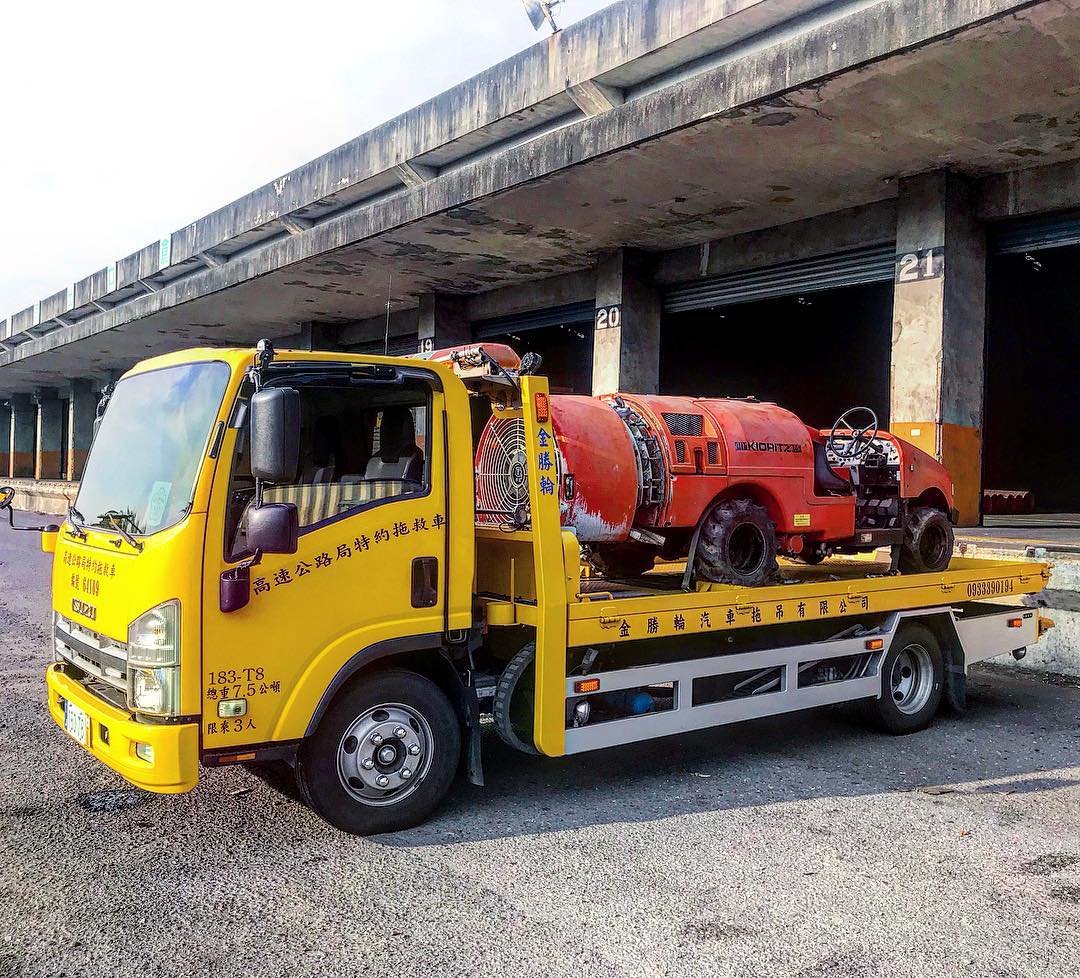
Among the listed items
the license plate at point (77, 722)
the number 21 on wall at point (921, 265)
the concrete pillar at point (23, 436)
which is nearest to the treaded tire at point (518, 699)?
the license plate at point (77, 722)

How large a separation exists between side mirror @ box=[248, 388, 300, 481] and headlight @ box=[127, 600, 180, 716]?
0.69m

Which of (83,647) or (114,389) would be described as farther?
(114,389)

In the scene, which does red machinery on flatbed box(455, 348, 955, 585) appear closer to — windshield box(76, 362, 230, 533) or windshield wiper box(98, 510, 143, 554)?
Answer: windshield box(76, 362, 230, 533)

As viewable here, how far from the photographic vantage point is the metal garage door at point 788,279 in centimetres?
1501

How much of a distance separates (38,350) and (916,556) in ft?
113

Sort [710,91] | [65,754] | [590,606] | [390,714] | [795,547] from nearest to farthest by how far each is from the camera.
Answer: [390,714] → [590,606] → [65,754] → [795,547] → [710,91]

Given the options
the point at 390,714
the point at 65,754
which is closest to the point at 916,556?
the point at 390,714

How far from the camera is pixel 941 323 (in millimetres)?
12859

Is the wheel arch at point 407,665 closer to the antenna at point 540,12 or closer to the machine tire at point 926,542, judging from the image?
the machine tire at point 926,542

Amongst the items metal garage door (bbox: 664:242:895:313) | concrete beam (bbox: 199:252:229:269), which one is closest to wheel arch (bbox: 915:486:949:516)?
metal garage door (bbox: 664:242:895:313)

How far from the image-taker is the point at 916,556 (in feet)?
23.6

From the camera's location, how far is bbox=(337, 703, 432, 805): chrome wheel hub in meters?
4.30

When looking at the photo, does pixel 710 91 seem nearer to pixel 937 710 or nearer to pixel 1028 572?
pixel 1028 572

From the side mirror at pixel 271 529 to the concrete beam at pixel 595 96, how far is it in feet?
38.3
